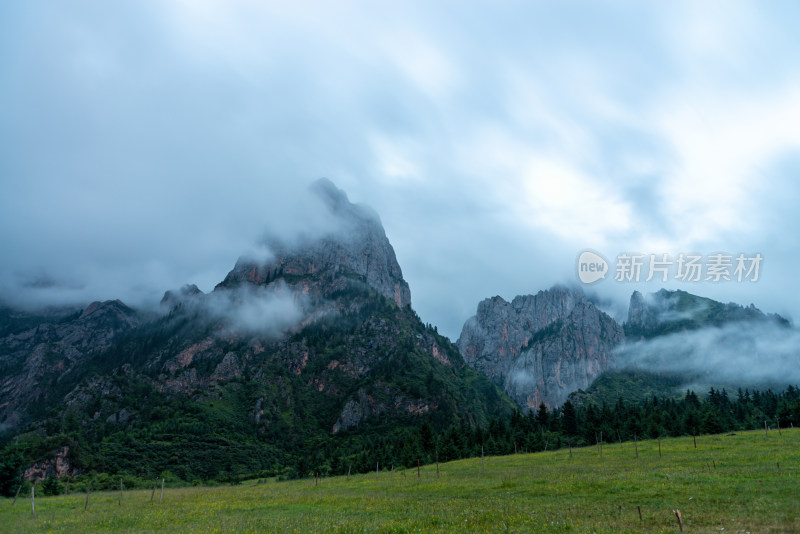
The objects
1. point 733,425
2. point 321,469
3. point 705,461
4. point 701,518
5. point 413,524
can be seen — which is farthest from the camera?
point 321,469

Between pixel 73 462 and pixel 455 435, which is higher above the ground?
pixel 455 435

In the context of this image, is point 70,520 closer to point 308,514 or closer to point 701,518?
point 308,514

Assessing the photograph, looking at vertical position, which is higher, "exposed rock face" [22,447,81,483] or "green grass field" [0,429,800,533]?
"green grass field" [0,429,800,533]

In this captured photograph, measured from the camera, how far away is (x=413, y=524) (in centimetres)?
2433

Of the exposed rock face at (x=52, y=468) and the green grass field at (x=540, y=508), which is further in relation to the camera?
the exposed rock face at (x=52, y=468)

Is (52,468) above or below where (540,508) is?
below

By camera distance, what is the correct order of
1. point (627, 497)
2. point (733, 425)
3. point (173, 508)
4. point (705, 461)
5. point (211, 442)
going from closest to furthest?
1. point (627, 497)
2. point (173, 508)
3. point (705, 461)
4. point (733, 425)
5. point (211, 442)

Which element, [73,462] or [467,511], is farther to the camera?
[73,462]

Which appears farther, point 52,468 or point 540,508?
point 52,468

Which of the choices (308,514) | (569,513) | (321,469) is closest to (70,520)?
(308,514)

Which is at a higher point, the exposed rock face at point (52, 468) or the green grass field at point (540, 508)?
the green grass field at point (540, 508)

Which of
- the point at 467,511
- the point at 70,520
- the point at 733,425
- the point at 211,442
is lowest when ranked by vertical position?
the point at 211,442

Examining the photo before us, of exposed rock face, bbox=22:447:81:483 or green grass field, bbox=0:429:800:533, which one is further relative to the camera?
exposed rock face, bbox=22:447:81:483

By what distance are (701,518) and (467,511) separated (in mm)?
12949
